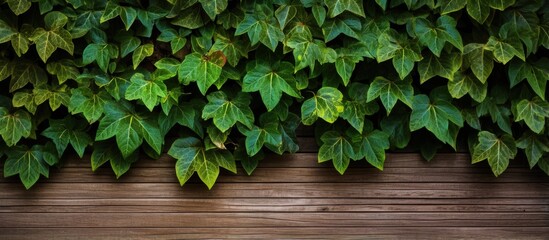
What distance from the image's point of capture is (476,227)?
259cm

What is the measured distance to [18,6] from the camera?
2262 mm

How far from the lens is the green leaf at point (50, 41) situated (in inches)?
89.8

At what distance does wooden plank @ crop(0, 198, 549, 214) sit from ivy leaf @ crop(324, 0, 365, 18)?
0.86 meters

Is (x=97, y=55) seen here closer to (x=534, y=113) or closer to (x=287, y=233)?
(x=287, y=233)

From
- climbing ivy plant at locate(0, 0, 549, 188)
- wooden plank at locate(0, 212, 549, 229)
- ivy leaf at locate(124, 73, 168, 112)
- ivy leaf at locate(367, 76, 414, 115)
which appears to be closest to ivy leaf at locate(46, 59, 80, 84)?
climbing ivy plant at locate(0, 0, 549, 188)

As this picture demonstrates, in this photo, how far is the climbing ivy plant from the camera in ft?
7.52

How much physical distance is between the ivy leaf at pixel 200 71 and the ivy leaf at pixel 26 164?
2.46 ft

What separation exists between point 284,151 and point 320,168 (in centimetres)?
20

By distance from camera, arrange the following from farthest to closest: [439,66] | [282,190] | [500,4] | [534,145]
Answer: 1. [282,190]
2. [534,145]
3. [439,66]
4. [500,4]

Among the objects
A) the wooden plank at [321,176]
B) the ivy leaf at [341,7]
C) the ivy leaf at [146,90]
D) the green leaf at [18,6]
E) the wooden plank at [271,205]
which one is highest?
the green leaf at [18,6]

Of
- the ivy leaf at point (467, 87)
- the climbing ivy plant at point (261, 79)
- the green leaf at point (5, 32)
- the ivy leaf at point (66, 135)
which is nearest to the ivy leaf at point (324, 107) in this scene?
the climbing ivy plant at point (261, 79)

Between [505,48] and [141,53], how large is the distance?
5.00 ft

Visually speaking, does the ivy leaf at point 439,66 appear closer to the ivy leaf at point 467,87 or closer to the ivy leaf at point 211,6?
the ivy leaf at point 467,87

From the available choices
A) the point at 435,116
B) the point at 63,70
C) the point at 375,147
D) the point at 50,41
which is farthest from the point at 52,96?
the point at 435,116
